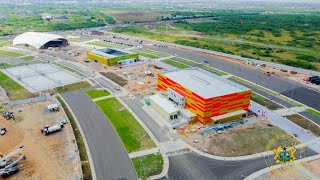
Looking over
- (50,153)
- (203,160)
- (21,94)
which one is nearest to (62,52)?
(21,94)

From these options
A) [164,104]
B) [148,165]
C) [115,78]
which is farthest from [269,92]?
[148,165]

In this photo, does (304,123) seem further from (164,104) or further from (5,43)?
(5,43)

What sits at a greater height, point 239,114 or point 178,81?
point 178,81

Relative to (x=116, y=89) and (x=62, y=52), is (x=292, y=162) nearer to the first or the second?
(x=116, y=89)

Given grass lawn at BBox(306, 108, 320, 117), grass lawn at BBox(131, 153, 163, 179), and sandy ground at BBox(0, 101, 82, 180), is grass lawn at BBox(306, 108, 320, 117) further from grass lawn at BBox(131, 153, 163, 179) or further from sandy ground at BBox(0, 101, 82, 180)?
sandy ground at BBox(0, 101, 82, 180)

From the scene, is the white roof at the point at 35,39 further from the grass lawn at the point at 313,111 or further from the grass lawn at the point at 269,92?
the grass lawn at the point at 313,111

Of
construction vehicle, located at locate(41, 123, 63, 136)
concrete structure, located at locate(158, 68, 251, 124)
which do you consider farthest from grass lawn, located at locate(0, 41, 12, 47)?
concrete structure, located at locate(158, 68, 251, 124)

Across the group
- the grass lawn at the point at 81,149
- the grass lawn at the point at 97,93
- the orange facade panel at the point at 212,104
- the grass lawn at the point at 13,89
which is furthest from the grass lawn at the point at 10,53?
the orange facade panel at the point at 212,104
